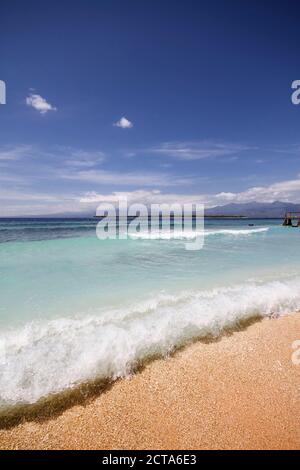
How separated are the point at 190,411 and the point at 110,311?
117 inches

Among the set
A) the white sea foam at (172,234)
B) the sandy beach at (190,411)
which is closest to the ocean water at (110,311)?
the sandy beach at (190,411)

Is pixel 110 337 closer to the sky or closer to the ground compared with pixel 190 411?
closer to the sky

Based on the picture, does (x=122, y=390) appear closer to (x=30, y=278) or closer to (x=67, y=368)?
(x=67, y=368)

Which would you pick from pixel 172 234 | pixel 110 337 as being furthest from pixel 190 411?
pixel 172 234

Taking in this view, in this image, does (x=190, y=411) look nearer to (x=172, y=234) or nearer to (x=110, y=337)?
(x=110, y=337)

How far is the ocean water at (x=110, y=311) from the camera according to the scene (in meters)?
3.41

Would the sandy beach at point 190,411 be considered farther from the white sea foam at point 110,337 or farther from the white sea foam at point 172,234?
the white sea foam at point 172,234

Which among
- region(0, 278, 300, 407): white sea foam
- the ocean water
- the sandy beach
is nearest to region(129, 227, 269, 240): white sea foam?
the ocean water

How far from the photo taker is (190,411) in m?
2.89

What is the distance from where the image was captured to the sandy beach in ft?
8.32

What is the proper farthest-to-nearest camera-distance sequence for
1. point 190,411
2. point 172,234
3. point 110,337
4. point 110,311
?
point 172,234 → point 110,311 → point 110,337 → point 190,411
